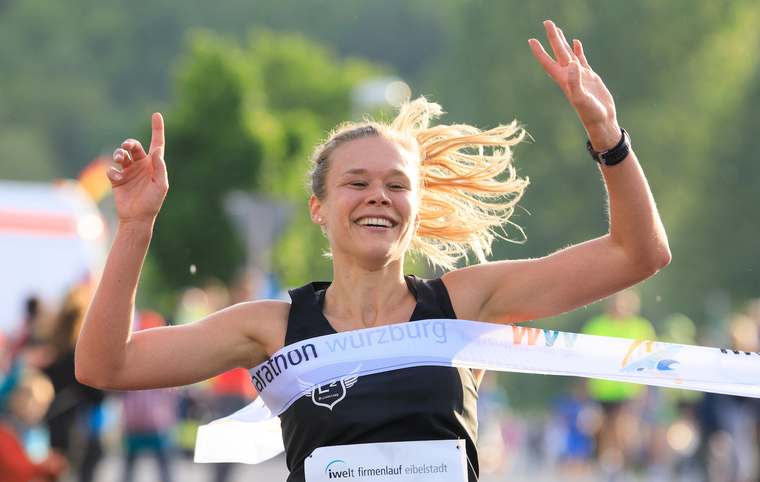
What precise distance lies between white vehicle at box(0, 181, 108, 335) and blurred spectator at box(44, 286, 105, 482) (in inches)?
214

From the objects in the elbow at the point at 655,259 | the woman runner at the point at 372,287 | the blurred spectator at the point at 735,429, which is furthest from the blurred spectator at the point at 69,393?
the blurred spectator at the point at 735,429

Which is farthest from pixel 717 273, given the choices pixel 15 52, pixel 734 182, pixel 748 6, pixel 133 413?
pixel 15 52

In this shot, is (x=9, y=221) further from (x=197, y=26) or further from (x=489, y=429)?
(x=197, y=26)

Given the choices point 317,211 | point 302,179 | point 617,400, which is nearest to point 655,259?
point 317,211

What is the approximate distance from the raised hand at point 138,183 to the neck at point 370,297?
0.64 meters

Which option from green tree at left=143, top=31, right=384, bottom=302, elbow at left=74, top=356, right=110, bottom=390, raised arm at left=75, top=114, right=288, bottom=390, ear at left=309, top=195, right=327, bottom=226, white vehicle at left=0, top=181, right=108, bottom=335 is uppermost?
green tree at left=143, top=31, right=384, bottom=302

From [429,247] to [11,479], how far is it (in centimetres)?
411

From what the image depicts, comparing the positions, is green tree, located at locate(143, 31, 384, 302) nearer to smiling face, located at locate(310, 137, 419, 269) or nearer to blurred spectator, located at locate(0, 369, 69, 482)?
blurred spectator, located at locate(0, 369, 69, 482)

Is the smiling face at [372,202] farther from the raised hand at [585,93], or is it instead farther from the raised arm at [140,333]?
the raised hand at [585,93]

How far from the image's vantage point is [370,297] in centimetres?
313

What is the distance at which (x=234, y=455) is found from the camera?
3367mm

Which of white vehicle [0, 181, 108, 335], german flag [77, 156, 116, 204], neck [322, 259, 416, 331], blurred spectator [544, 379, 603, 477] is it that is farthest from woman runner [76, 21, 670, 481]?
german flag [77, 156, 116, 204]

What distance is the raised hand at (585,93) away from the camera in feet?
9.05

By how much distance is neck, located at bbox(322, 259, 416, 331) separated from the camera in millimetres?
3111
